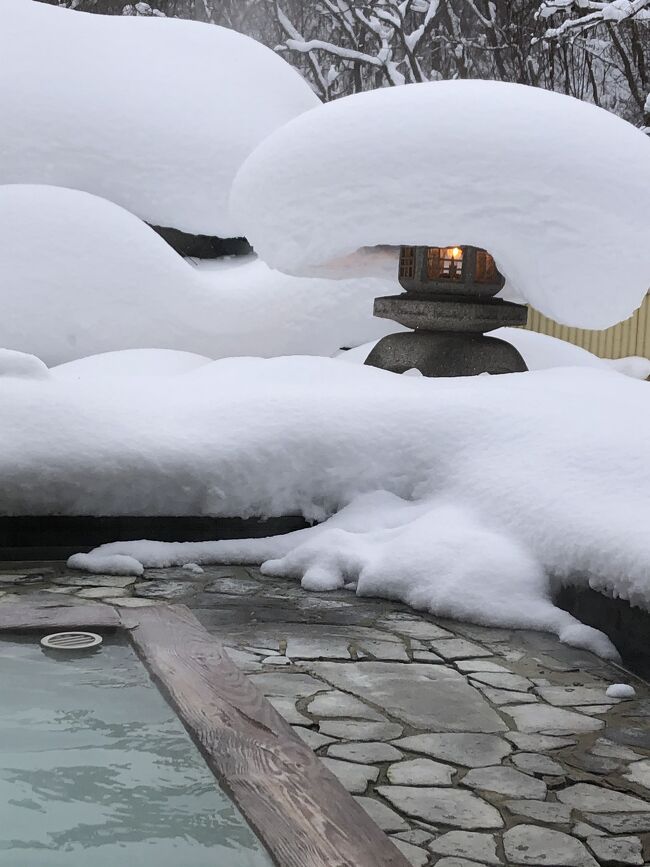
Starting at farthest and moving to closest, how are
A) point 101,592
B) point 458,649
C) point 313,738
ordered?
point 101,592
point 458,649
point 313,738

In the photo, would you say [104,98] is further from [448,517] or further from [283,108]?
[448,517]

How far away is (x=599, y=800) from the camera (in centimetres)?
297

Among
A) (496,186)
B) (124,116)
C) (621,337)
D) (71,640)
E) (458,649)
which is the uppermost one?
(124,116)

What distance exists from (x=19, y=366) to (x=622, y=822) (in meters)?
4.04

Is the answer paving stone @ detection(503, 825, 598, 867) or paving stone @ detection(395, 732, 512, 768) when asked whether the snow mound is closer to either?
paving stone @ detection(395, 732, 512, 768)

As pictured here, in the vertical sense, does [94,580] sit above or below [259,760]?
below

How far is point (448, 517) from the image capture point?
524 cm

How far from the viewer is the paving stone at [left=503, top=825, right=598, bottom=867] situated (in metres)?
2.60

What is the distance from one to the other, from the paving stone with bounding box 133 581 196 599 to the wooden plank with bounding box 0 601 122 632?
109cm

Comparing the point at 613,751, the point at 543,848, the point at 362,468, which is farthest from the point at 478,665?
the point at 362,468

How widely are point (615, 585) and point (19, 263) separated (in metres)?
6.14

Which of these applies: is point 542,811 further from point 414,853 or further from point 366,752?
point 366,752

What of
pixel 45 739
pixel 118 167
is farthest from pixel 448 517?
pixel 118 167

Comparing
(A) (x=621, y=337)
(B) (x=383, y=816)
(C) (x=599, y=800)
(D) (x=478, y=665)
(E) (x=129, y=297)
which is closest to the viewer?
(B) (x=383, y=816)
